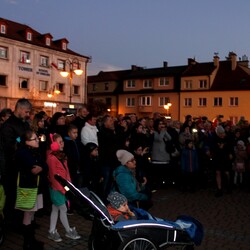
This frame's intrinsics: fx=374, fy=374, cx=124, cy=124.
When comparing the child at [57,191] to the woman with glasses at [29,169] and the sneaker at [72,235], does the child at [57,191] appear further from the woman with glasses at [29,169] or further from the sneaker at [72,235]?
the woman with glasses at [29,169]

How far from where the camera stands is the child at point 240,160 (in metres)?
12.2

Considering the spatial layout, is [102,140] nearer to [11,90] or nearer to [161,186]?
[161,186]

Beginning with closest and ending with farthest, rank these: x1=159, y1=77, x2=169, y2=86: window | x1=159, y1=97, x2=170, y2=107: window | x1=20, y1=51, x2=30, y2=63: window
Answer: x1=20, y1=51, x2=30, y2=63: window, x1=159, y1=97, x2=170, y2=107: window, x1=159, y1=77, x2=169, y2=86: window

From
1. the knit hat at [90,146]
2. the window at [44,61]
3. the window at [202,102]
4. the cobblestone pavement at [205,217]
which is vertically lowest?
the cobblestone pavement at [205,217]

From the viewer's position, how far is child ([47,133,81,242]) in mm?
6266

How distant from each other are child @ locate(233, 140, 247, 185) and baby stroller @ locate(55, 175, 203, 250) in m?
7.35

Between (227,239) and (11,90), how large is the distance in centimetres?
4025

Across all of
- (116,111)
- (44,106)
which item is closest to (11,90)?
(44,106)

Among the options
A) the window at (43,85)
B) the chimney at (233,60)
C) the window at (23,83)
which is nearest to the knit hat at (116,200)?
the window at (23,83)

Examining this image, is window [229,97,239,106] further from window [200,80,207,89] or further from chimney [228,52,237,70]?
chimney [228,52,237,70]

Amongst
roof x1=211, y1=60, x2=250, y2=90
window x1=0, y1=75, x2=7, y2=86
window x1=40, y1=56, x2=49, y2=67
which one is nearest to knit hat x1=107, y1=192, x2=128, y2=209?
window x1=0, y1=75, x2=7, y2=86

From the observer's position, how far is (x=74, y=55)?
5169 cm

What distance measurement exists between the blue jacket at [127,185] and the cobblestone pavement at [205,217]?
105 cm

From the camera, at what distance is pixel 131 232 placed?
15.7 feet
